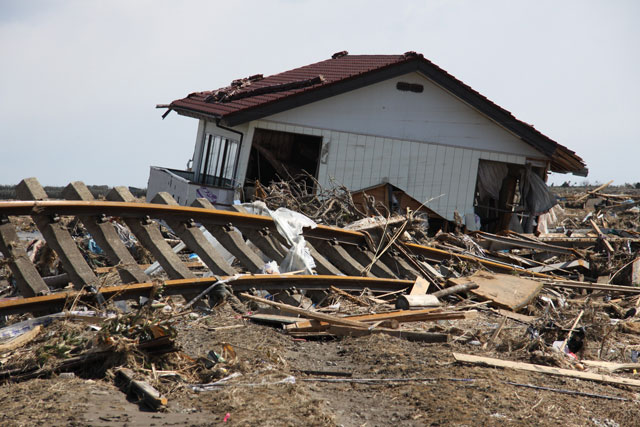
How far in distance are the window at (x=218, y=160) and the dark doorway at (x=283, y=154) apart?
0.69m

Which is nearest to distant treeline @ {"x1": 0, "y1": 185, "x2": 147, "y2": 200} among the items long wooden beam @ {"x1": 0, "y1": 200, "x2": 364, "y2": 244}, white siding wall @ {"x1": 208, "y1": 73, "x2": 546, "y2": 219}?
white siding wall @ {"x1": 208, "y1": 73, "x2": 546, "y2": 219}

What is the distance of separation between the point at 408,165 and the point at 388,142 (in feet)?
3.14

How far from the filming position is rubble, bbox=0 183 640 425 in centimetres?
446

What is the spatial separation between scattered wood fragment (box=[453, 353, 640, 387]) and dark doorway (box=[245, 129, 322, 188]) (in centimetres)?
1468

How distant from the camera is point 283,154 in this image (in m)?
21.6

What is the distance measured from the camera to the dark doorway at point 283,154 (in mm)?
20594

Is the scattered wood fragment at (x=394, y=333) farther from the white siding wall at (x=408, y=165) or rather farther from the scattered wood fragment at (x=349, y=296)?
the white siding wall at (x=408, y=165)

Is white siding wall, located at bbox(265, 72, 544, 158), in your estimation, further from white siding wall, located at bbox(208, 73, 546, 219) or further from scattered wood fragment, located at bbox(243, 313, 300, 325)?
scattered wood fragment, located at bbox(243, 313, 300, 325)

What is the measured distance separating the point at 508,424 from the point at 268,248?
4386mm

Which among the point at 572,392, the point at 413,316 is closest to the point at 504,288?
the point at 413,316

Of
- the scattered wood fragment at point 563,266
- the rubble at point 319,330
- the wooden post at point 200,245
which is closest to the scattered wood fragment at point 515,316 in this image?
the rubble at point 319,330

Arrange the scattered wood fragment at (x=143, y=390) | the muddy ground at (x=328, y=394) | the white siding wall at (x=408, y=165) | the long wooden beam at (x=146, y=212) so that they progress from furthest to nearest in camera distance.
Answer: the white siding wall at (x=408, y=165), the long wooden beam at (x=146, y=212), the scattered wood fragment at (x=143, y=390), the muddy ground at (x=328, y=394)

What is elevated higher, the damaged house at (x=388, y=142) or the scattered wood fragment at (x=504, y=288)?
the damaged house at (x=388, y=142)

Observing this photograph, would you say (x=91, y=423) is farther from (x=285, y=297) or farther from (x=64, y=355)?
(x=285, y=297)
